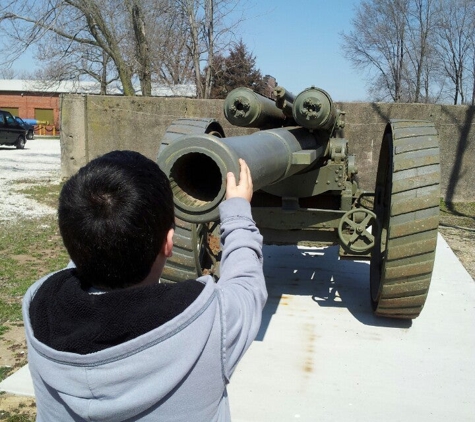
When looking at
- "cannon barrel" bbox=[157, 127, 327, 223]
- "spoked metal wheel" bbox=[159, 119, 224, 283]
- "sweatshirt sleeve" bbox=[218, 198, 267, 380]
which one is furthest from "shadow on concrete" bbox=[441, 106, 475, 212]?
"sweatshirt sleeve" bbox=[218, 198, 267, 380]

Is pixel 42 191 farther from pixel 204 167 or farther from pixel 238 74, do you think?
pixel 238 74

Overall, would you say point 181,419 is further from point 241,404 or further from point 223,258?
point 241,404

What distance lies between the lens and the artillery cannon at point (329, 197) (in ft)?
13.6

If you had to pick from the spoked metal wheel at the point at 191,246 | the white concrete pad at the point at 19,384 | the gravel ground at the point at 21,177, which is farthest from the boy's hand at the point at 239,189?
the gravel ground at the point at 21,177

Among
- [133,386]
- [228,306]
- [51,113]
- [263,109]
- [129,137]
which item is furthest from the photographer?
[51,113]

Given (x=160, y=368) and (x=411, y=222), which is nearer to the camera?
(x=160, y=368)

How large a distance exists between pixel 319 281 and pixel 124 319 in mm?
4857

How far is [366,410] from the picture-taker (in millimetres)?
3424

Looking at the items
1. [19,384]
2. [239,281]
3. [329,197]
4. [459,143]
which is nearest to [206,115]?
[459,143]

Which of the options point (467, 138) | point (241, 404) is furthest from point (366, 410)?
point (467, 138)

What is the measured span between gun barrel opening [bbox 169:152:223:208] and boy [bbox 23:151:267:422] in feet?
3.06

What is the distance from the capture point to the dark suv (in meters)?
23.8

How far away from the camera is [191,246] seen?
4.39m

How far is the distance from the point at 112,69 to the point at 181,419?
66.2 ft
